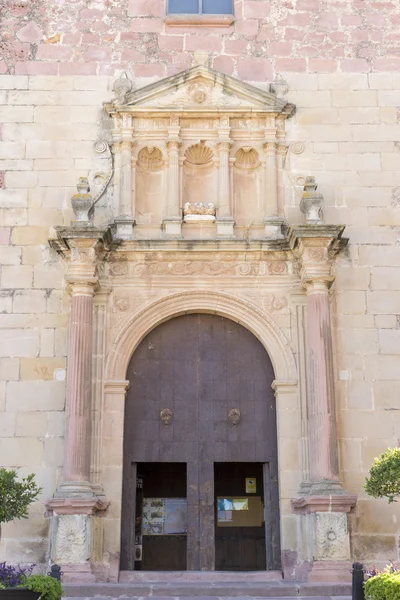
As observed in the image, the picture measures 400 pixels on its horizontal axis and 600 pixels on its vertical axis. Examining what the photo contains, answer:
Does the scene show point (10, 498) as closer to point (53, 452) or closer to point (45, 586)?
point (45, 586)

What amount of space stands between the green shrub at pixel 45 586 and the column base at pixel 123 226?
256 inches

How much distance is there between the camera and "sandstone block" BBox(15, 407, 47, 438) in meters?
13.2

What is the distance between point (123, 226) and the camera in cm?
1416

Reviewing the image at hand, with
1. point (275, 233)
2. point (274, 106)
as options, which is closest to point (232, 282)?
point (275, 233)

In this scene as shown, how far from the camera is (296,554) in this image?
503 inches

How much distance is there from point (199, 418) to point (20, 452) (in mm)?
2828

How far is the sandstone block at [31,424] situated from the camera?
43.4ft

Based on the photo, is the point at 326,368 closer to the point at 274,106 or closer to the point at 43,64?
the point at 274,106

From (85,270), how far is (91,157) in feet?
7.58

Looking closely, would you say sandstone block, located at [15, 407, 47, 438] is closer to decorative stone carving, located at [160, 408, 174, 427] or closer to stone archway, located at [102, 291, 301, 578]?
stone archway, located at [102, 291, 301, 578]

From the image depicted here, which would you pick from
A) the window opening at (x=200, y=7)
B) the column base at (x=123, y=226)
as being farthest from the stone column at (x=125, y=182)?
the window opening at (x=200, y=7)

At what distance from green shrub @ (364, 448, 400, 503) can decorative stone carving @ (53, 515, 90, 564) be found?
4.11 m

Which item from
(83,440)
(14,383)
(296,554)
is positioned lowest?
(296,554)

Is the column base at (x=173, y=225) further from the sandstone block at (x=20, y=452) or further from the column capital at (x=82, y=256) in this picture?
the sandstone block at (x=20, y=452)
